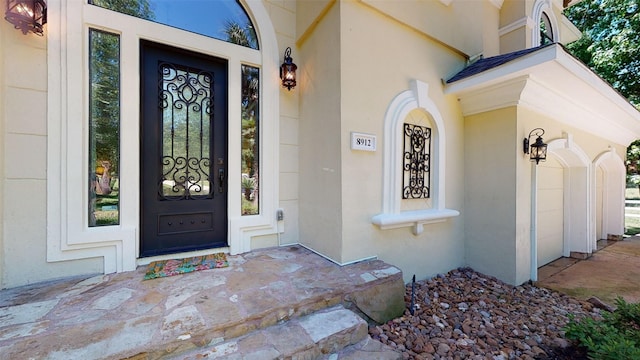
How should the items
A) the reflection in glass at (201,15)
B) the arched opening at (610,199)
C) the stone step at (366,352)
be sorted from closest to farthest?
the stone step at (366,352)
the reflection in glass at (201,15)
the arched opening at (610,199)

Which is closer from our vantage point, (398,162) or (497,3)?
(398,162)

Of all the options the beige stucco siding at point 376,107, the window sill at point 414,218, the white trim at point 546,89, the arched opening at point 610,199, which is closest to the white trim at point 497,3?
the beige stucco siding at point 376,107

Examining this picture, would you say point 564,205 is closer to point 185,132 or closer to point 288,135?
point 288,135

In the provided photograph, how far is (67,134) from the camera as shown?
84.0 inches

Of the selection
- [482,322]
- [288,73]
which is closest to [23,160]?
[288,73]

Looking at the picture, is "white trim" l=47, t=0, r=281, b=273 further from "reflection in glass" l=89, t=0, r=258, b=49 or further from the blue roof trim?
the blue roof trim

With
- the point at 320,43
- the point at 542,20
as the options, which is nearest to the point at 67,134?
the point at 320,43

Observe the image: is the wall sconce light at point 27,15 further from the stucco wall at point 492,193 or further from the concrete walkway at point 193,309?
the stucco wall at point 492,193

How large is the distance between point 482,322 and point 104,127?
3.93 metres

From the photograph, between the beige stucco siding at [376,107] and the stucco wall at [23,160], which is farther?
the beige stucco siding at [376,107]

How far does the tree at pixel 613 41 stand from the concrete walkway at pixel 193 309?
389 inches

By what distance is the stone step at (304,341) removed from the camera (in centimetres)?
145

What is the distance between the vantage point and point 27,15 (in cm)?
190

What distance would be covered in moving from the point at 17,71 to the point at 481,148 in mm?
4825
